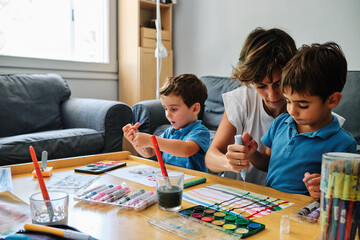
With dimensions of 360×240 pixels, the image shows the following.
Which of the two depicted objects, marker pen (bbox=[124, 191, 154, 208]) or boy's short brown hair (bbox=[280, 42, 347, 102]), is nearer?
marker pen (bbox=[124, 191, 154, 208])

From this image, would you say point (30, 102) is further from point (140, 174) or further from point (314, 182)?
point (314, 182)

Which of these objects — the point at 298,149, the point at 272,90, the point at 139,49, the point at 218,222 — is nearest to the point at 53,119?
the point at 139,49

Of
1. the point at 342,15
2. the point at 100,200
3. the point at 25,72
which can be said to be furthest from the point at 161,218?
→ the point at 25,72

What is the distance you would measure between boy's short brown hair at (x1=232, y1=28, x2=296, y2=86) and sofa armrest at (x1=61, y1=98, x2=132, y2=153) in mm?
1523

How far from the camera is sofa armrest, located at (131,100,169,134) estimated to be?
2.67 meters

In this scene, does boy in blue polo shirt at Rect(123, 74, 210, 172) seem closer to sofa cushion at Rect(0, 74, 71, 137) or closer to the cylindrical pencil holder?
the cylindrical pencil holder

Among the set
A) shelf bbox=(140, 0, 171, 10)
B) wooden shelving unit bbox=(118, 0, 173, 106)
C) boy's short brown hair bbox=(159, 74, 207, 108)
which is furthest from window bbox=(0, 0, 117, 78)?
boy's short brown hair bbox=(159, 74, 207, 108)

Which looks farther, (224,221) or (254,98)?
(254,98)

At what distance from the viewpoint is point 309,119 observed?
37.2 inches

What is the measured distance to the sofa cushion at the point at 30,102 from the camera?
250 centimetres

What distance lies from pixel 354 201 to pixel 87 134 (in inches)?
83.8

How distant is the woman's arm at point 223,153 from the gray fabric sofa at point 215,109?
98cm

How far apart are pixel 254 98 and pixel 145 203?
791 mm

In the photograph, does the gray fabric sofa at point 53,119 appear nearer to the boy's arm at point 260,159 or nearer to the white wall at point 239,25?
the white wall at point 239,25
